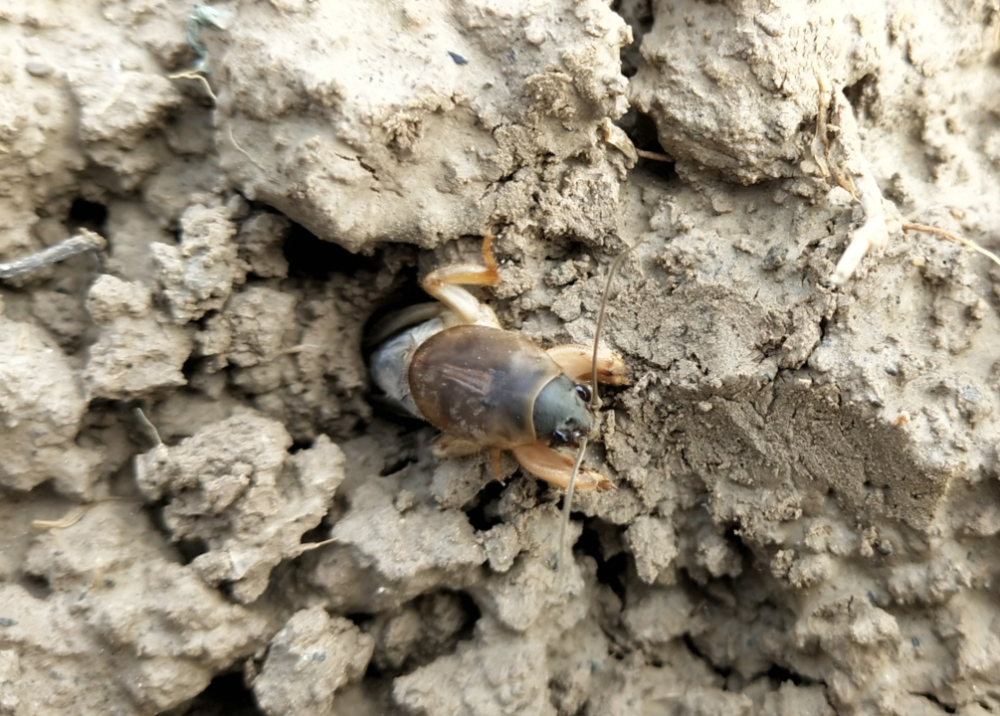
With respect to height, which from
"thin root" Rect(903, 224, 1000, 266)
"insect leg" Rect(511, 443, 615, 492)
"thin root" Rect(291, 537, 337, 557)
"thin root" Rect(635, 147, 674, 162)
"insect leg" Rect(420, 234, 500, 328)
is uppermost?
"thin root" Rect(903, 224, 1000, 266)

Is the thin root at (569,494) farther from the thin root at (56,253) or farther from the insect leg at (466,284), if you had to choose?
the thin root at (56,253)

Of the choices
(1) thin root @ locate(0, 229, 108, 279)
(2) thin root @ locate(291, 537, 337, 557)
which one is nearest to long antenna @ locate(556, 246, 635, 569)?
(2) thin root @ locate(291, 537, 337, 557)

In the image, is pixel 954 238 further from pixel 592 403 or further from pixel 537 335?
pixel 537 335

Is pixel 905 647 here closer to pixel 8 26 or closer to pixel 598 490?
pixel 598 490

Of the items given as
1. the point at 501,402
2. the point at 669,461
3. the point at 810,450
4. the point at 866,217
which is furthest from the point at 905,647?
the point at 501,402

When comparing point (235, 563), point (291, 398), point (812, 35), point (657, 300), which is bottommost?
point (235, 563)

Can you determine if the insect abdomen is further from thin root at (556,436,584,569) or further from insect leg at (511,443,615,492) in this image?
thin root at (556,436,584,569)
